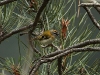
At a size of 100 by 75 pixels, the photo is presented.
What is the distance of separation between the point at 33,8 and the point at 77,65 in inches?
7.0

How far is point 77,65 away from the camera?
0.62 metres

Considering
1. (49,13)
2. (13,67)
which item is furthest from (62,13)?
(13,67)

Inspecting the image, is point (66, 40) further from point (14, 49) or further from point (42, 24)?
point (14, 49)

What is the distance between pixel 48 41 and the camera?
58 centimetres

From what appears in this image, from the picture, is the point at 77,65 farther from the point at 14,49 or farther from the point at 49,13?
the point at 14,49

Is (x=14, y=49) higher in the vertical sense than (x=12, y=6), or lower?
lower

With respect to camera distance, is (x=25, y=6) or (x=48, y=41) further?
(x=25, y=6)

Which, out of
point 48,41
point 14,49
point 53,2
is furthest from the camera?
point 14,49

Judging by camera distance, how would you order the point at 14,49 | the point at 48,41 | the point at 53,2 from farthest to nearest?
the point at 14,49, the point at 53,2, the point at 48,41

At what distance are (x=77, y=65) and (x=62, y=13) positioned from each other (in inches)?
5.2

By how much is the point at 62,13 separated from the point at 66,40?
0.24 feet

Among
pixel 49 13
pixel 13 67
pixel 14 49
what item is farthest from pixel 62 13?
pixel 14 49

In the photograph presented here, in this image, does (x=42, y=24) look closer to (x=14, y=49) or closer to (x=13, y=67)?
(x=13, y=67)

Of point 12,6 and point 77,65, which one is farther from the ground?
point 12,6
